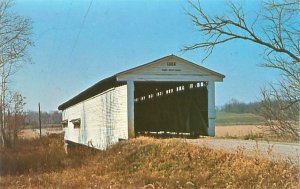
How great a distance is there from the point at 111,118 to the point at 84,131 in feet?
25.1

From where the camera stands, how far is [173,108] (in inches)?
893

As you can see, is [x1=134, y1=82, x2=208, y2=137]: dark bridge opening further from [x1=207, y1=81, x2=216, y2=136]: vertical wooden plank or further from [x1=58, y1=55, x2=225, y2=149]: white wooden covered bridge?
[x1=207, y1=81, x2=216, y2=136]: vertical wooden plank

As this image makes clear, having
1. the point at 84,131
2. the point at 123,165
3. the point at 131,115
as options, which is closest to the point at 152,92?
the point at 84,131

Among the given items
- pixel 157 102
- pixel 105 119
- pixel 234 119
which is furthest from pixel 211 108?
pixel 234 119

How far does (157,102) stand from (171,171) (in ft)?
47.2

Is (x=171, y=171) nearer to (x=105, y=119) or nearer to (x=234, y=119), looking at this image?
(x=105, y=119)

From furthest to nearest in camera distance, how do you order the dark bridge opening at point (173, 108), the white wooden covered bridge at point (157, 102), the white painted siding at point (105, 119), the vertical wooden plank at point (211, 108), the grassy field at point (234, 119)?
the grassy field at point (234, 119) < the dark bridge opening at point (173, 108) < the white painted siding at point (105, 119) < the vertical wooden plank at point (211, 108) < the white wooden covered bridge at point (157, 102)

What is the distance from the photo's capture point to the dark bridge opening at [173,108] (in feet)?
65.9

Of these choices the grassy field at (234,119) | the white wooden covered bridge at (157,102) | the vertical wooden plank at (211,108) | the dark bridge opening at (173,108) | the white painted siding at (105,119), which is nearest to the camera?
the white wooden covered bridge at (157,102)

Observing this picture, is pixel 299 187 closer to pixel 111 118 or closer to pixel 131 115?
pixel 131 115

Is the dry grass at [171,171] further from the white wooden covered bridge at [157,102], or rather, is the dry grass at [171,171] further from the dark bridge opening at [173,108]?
the dark bridge opening at [173,108]

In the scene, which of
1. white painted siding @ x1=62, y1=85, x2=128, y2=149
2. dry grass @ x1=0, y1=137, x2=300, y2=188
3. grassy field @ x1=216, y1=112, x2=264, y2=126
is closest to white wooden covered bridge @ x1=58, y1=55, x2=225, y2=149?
white painted siding @ x1=62, y1=85, x2=128, y2=149

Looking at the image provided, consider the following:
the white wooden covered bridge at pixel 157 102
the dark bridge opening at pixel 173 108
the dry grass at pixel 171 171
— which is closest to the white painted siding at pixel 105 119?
the white wooden covered bridge at pixel 157 102

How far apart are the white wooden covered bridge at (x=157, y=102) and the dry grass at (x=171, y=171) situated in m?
3.19
